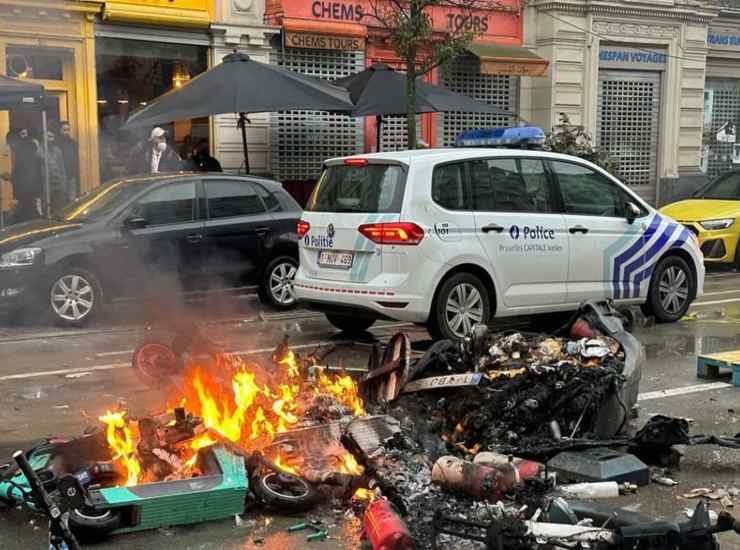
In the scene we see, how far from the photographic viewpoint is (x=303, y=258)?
29.2ft

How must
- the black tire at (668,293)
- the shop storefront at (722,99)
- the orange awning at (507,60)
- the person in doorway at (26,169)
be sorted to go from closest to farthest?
the black tire at (668,293) → the person in doorway at (26,169) → the orange awning at (507,60) → the shop storefront at (722,99)

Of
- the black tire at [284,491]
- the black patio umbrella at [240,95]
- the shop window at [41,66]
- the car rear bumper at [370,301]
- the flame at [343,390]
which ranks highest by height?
the shop window at [41,66]

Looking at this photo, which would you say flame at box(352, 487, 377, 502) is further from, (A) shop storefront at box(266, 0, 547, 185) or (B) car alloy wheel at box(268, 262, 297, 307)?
(A) shop storefront at box(266, 0, 547, 185)

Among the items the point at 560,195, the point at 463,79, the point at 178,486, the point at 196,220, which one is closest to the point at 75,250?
the point at 196,220

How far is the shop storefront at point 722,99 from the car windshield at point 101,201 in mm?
17747

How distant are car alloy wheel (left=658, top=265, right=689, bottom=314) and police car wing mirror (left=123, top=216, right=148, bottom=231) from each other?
18.6ft

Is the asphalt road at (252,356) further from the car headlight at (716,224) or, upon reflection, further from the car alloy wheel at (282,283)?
the car headlight at (716,224)

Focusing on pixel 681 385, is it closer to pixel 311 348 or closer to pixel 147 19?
pixel 311 348

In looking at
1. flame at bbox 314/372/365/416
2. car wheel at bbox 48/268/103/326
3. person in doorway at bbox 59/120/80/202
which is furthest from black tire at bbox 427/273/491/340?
person in doorway at bbox 59/120/80/202

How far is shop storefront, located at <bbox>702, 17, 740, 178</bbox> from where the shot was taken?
2416 cm

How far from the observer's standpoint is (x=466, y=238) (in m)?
8.43

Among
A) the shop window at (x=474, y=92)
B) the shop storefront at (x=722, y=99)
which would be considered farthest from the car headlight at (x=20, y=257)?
the shop storefront at (x=722, y=99)

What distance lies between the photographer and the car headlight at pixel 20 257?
952cm

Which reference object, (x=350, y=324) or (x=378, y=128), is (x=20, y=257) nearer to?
(x=350, y=324)
